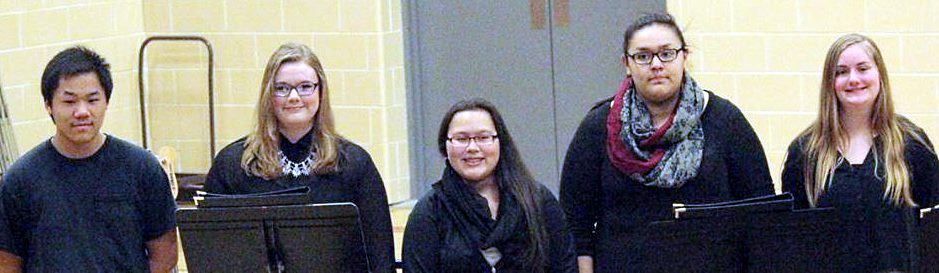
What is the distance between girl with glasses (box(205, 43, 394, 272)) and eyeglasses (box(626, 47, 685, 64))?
2.90 feet

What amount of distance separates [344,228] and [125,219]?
2.12ft

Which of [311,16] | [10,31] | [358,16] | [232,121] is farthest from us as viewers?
[232,121]

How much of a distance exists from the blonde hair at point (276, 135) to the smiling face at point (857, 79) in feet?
5.02

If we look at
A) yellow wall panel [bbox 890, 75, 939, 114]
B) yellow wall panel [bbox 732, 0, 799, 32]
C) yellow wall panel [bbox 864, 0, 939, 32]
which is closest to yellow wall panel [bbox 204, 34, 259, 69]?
yellow wall panel [bbox 732, 0, 799, 32]

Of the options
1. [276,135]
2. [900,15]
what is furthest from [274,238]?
[900,15]

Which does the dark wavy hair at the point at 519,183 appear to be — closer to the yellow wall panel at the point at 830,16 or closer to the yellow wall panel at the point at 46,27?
the yellow wall panel at the point at 830,16

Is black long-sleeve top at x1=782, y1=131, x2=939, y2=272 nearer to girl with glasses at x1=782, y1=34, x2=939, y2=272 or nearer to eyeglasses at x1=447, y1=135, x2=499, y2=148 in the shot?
girl with glasses at x1=782, y1=34, x2=939, y2=272

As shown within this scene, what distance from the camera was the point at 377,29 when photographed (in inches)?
346

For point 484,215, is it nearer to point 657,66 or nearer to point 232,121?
point 657,66

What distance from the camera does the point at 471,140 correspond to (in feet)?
16.2

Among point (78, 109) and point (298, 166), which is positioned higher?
point (78, 109)

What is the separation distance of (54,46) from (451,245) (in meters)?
4.49

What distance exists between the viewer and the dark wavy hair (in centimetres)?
484

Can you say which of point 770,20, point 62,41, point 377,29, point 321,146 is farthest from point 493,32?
point 321,146
